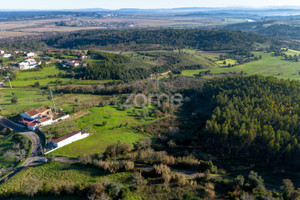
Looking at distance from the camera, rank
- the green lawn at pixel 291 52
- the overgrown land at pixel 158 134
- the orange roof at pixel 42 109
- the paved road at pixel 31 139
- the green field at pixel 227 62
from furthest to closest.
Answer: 1. the green lawn at pixel 291 52
2. the green field at pixel 227 62
3. the orange roof at pixel 42 109
4. the paved road at pixel 31 139
5. the overgrown land at pixel 158 134

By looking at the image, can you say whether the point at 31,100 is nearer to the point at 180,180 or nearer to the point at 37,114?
the point at 37,114

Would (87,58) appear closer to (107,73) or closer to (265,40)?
(107,73)

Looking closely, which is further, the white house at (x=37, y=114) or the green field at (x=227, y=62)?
the green field at (x=227, y=62)

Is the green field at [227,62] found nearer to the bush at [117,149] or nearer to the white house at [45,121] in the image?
the bush at [117,149]

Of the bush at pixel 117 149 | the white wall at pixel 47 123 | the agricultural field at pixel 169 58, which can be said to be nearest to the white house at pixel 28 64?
the agricultural field at pixel 169 58

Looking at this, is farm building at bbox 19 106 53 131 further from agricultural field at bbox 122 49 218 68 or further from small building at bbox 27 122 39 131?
agricultural field at bbox 122 49 218 68

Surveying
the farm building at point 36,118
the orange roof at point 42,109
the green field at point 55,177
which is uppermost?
the orange roof at point 42,109

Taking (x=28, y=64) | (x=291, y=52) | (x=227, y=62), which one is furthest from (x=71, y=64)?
(x=291, y=52)

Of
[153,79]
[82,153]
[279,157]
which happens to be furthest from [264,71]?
[82,153]
